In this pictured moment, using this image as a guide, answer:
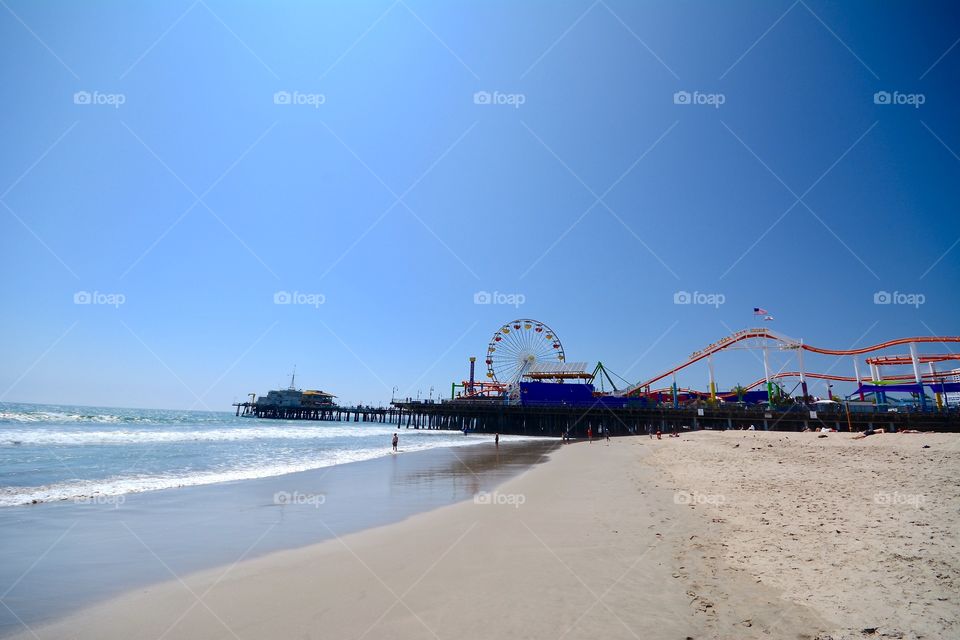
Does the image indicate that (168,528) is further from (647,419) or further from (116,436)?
(647,419)

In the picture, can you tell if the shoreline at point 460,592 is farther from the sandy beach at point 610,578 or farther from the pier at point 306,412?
the pier at point 306,412

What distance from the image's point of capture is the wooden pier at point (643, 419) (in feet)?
117

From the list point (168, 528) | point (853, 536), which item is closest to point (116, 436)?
point (168, 528)

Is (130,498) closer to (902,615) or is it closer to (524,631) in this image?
(524,631)

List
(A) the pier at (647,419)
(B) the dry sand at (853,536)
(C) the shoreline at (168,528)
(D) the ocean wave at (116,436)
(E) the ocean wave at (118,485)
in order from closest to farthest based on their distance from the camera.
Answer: (B) the dry sand at (853,536) → (C) the shoreline at (168,528) → (E) the ocean wave at (118,485) → (D) the ocean wave at (116,436) → (A) the pier at (647,419)

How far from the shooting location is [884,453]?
14.5 meters

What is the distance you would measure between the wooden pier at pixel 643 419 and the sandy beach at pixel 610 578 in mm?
36309

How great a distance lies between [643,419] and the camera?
182ft

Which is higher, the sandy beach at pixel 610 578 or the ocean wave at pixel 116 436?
the sandy beach at pixel 610 578

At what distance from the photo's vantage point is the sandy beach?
415 cm

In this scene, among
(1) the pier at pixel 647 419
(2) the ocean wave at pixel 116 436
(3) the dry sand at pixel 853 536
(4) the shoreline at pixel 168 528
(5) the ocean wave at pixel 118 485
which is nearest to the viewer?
(3) the dry sand at pixel 853 536

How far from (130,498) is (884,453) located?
2344 cm

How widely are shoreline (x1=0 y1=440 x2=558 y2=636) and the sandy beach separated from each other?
53 cm

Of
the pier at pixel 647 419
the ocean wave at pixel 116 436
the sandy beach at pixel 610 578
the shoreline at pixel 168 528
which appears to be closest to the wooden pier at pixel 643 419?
the pier at pixel 647 419
